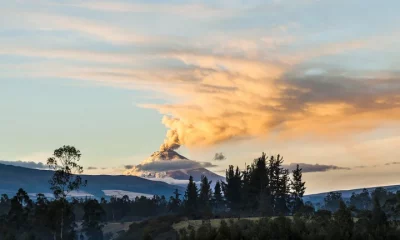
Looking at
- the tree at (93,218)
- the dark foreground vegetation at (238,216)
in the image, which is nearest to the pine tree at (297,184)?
the dark foreground vegetation at (238,216)

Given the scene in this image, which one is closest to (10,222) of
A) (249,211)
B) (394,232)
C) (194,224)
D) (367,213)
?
(194,224)

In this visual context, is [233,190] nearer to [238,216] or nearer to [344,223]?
[238,216]

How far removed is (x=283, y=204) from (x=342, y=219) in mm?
77926

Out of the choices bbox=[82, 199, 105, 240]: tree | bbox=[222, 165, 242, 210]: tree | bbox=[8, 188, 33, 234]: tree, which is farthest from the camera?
bbox=[222, 165, 242, 210]: tree

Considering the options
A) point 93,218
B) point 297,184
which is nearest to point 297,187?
point 297,184

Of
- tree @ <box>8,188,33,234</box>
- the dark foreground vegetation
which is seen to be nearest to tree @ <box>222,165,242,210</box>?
the dark foreground vegetation

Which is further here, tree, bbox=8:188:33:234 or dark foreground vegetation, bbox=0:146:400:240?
tree, bbox=8:188:33:234

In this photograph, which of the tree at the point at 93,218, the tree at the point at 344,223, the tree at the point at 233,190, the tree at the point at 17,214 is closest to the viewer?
the tree at the point at 344,223

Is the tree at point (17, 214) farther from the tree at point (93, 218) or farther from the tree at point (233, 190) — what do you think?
the tree at point (233, 190)

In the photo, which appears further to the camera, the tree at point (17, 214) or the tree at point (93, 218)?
the tree at point (93, 218)

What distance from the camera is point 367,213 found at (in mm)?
130875

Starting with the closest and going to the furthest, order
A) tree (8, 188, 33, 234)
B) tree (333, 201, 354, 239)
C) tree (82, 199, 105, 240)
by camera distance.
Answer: tree (333, 201, 354, 239) < tree (8, 188, 33, 234) < tree (82, 199, 105, 240)

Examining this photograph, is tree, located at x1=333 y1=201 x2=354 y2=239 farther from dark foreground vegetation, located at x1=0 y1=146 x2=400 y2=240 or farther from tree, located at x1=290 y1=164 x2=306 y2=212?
tree, located at x1=290 y1=164 x2=306 y2=212

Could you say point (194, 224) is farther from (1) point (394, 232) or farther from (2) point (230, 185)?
(1) point (394, 232)
